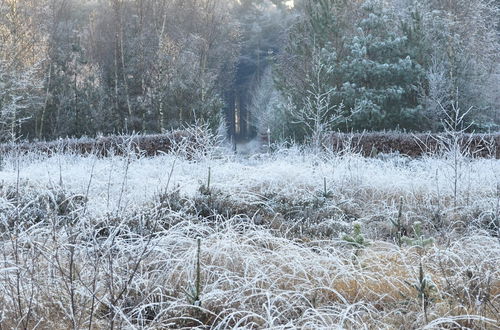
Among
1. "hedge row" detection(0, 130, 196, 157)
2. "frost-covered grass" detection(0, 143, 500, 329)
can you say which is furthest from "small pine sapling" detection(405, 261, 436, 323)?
"hedge row" detection(0, 130, 196, 157)

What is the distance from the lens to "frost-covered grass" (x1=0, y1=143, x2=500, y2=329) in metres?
2.53

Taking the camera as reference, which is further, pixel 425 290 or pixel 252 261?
pixel 252 261

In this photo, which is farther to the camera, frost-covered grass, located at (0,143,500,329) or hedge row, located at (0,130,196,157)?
hedge row, located at (0,130,196,157)

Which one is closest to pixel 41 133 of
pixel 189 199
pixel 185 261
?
pixel 189 199

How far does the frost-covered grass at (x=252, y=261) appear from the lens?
253 centimetres

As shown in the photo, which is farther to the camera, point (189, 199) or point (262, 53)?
point (262, 53)

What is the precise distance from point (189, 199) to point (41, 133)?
1322 centimetres

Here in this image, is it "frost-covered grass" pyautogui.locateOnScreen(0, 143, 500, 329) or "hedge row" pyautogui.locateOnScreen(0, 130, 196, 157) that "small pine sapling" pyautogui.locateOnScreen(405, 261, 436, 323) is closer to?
"frost-covered grass" pyautogui.locateOnScreen(0, 143, 500, 329)

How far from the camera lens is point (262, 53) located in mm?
32969

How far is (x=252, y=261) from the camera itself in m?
3.18

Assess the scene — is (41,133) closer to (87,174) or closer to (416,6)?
(87,174)

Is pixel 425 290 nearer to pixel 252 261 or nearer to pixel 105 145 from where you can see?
pixel 252 261

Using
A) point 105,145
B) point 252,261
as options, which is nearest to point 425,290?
point 252,261

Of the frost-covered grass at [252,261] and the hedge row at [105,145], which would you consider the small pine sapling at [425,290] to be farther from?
the hedge row at [105,145]
